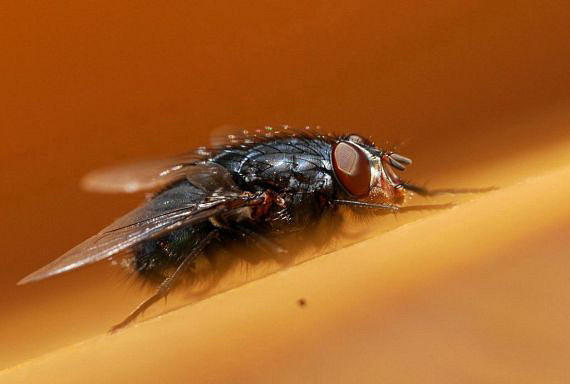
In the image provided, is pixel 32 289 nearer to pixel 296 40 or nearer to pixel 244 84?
pixel 244 84

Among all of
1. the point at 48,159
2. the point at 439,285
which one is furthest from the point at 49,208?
the point at 439,285

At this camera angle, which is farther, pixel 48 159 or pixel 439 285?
pixel 48 159

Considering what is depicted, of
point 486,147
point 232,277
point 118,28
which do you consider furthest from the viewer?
point 486,147

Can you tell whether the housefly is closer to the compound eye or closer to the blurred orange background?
the compound eye

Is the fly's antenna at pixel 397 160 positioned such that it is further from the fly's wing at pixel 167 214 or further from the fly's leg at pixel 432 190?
the fly's wing at pixel 167 214

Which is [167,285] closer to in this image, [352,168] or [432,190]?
[352,168]
